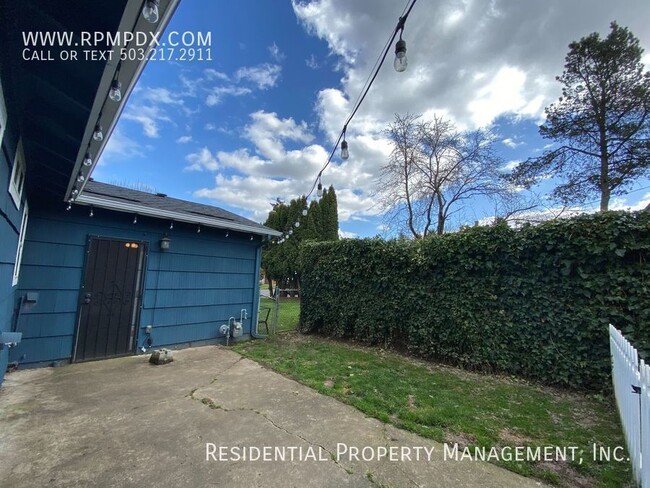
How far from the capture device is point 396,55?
2.10 m

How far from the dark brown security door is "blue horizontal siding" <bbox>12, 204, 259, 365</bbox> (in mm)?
99

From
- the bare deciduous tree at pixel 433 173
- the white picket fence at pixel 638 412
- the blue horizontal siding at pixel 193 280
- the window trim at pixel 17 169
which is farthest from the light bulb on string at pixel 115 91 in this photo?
the bare deciduous tree at pixel 433 173

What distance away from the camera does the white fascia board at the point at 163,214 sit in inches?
161

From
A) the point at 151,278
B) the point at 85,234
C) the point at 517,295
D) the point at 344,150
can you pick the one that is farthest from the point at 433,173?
the point at 85,234

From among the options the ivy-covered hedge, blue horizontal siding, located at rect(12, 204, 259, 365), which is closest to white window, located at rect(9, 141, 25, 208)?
blue horizontal siding, located at rect(12, 204, 259, 365)

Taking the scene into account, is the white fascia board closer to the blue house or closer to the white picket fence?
the blue house

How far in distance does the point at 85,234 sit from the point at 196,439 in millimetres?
3621

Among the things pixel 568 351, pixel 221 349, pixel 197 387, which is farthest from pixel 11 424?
pixel 568 351

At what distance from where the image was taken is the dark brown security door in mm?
4215

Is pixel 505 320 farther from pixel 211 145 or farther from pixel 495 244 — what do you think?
pixel 211 145

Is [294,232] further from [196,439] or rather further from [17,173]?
[196,439]

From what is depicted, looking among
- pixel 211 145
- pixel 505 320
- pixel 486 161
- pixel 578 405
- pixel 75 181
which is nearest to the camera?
pixel 75 181

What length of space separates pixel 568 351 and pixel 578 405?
27.9 inches

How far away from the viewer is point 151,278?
15.8 ft
